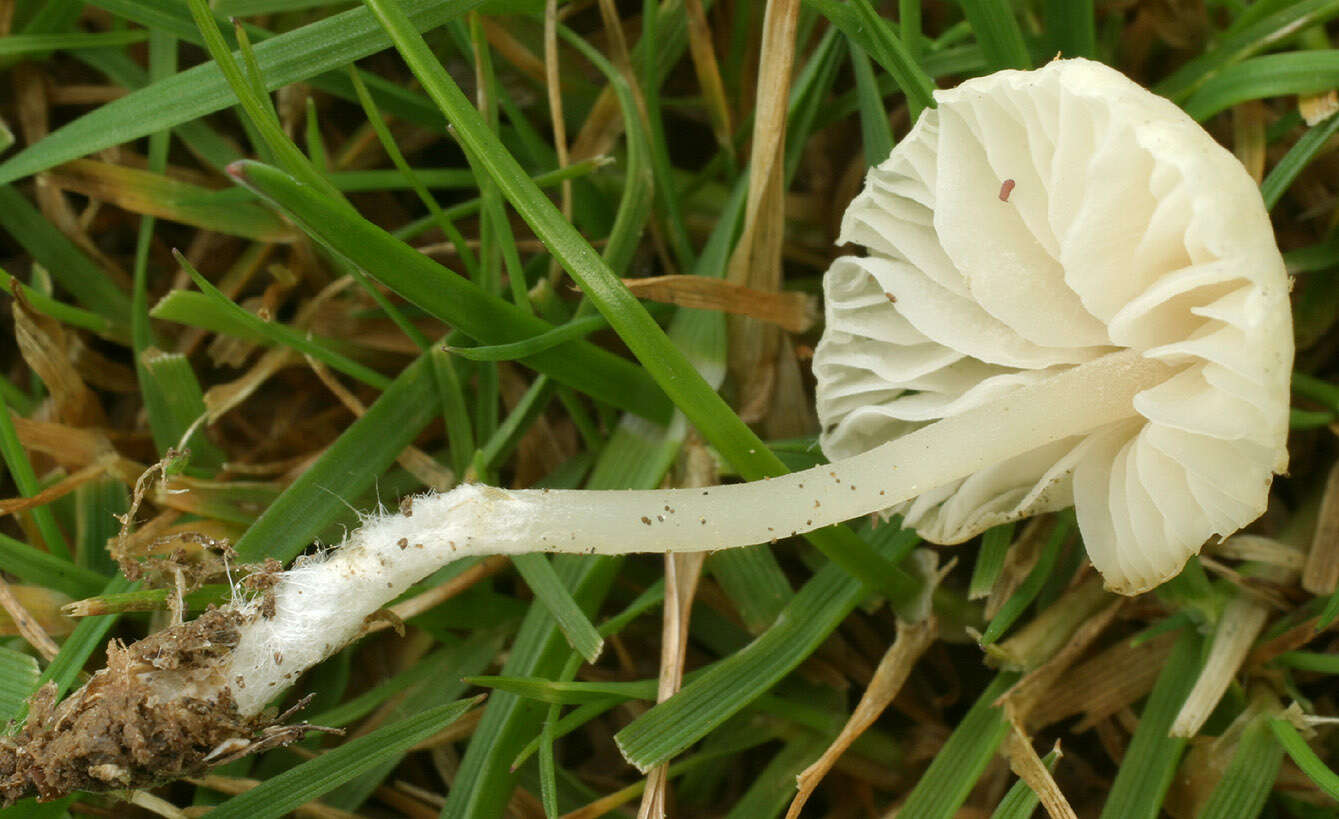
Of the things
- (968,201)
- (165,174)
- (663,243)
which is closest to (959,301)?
(968,201)

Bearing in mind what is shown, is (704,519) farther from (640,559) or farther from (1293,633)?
(1293,633)

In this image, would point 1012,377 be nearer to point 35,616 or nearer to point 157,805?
point 157,805

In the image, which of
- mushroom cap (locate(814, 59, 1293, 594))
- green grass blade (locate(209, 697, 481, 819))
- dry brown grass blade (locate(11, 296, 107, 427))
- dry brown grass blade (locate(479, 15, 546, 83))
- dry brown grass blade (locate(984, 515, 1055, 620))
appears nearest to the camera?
mushroom cap (locate(814, 59, 1293, 594))

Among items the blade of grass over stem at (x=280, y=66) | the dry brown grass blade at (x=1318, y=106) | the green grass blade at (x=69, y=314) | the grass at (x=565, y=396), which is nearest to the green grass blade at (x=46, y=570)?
the grass at (x=565, y=396)

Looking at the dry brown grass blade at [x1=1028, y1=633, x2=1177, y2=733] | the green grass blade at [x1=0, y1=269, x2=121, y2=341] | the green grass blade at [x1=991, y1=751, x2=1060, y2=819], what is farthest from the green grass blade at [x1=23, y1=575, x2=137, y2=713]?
the dry brown grass blade at [x1=1028, y1=633, x2=1177, y2=733]

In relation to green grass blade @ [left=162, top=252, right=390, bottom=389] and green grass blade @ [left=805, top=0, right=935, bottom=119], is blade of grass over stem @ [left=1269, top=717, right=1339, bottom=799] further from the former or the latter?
green grass blade @ [left=162, top=252, right=390, bottom=389]

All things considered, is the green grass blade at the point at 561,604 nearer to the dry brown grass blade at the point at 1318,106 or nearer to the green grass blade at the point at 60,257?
the green grass blade at the point at 60,257

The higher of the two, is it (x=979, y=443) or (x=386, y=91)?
(x=386, y=91)
